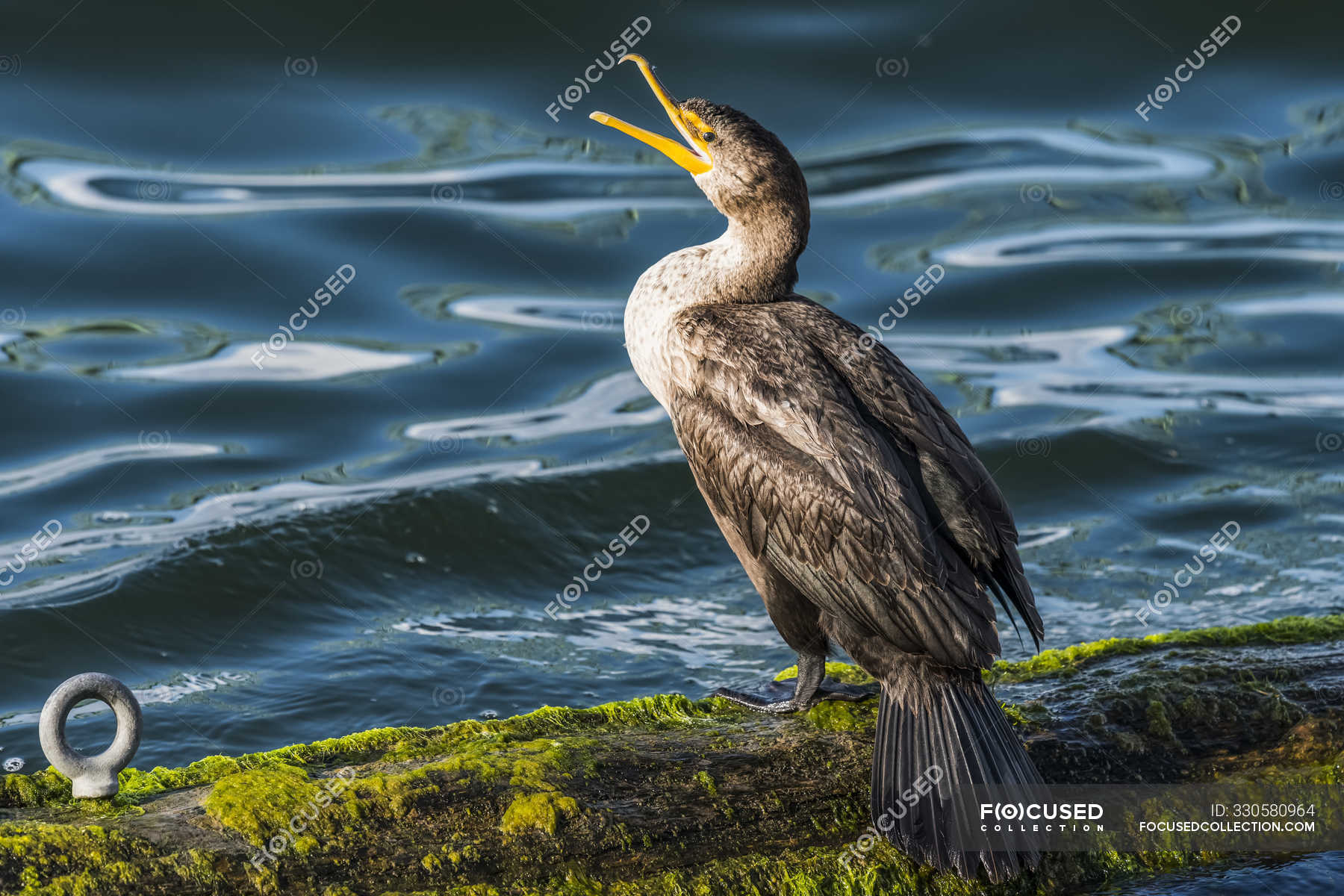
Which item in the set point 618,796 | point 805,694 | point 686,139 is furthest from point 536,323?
point 618,796

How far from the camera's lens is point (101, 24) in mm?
10875

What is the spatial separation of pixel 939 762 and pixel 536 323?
6.68 m

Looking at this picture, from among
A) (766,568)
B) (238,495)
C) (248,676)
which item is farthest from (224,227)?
(766,568)

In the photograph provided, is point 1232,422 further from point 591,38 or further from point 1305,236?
point 591,38

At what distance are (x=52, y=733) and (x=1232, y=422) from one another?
7.53m

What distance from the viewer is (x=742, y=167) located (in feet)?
14.3

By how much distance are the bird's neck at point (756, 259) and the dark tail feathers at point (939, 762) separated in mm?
1389

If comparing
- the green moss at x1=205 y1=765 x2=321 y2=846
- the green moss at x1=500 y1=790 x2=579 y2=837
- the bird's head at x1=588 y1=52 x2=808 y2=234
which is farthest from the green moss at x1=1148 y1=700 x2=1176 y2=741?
the green moss at x1=205 y1=765 x2=321 y2=846

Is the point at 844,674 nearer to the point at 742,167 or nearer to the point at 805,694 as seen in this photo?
the point at 805,694

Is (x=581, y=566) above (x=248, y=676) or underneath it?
above

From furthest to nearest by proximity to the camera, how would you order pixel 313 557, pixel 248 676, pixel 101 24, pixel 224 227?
pixel 101 24
pixel 224 227
pixel 313 557
pixel 248 676

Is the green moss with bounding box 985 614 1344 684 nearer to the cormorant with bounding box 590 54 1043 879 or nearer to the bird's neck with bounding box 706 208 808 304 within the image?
the cormorant with bounding box 590 54 1043 879

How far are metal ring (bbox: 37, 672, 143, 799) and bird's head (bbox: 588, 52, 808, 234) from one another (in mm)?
2353

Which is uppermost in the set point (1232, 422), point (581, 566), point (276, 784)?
point (1232, 422)
